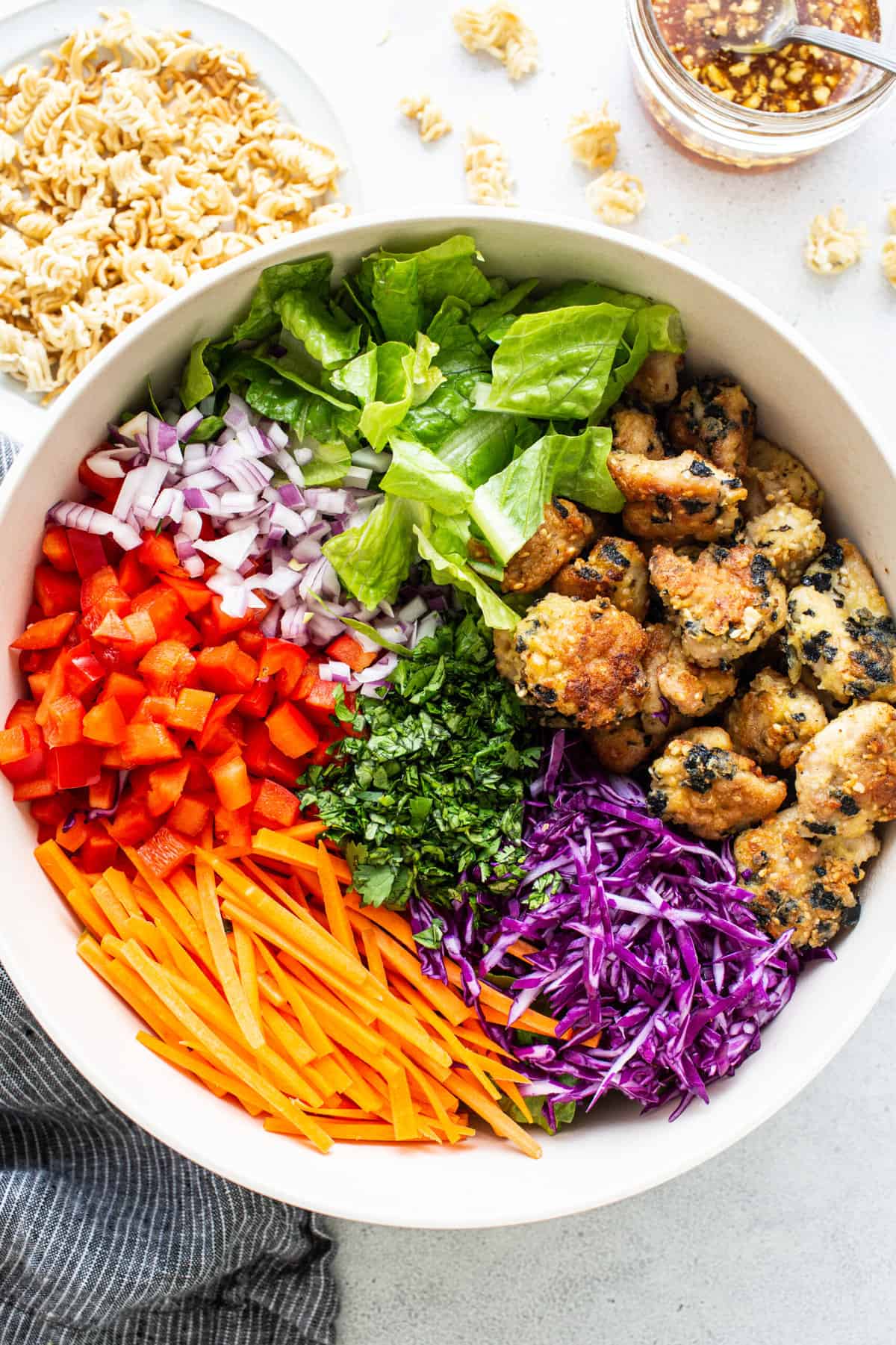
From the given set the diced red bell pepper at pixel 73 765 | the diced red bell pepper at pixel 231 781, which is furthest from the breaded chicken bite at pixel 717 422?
the diced red bell pepper at pixel 73 765

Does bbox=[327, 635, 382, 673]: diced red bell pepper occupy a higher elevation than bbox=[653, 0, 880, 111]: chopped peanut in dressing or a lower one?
lower

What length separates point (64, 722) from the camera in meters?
2.22

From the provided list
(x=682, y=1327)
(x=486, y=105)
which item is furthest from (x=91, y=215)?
(x=682, y=1327)

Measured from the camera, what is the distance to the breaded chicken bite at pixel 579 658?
2221mm

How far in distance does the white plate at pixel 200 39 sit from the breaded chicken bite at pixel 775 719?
153 centimetres

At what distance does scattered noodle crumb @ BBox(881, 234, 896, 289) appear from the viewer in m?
2.74

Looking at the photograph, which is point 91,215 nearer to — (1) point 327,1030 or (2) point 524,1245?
(1) point 327,1030

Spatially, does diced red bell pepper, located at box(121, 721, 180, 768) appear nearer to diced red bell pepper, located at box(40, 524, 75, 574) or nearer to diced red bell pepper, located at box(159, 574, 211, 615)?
diced red bell pepper, located at box(159, 574, 211, 615)

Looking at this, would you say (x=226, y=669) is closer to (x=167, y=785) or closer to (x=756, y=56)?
(x=167, y=785)

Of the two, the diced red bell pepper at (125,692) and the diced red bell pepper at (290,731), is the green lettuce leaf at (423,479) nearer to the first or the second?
the diced red bell pepper at (290,731)

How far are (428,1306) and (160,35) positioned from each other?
3.27 metres

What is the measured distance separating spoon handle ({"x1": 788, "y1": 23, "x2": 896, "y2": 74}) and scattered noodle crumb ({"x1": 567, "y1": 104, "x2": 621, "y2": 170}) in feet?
1.50

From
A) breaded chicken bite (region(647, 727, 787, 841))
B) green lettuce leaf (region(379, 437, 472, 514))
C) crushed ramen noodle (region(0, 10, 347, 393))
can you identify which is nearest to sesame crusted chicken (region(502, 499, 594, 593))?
green lettuce leaf (region(379, 437, 472, 514))

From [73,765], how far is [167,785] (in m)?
0.20
